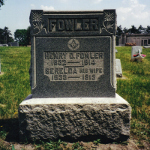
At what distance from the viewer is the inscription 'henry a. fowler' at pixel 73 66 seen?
2.77 metres

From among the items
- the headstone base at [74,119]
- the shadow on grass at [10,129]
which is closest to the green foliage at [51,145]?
the headstone base at [74,119]

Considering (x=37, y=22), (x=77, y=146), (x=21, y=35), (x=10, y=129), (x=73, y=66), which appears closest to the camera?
(x=77, y=146)

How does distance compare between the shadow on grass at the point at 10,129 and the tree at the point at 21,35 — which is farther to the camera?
the tree at the point at 21,35

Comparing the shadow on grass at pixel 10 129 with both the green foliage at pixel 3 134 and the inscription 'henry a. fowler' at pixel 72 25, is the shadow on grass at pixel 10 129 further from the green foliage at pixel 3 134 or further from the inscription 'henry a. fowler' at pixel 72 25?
the inscription 'henry a. fowler' at pixel 72 25

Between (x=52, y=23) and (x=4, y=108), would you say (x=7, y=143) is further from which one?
(x=52, y=23)


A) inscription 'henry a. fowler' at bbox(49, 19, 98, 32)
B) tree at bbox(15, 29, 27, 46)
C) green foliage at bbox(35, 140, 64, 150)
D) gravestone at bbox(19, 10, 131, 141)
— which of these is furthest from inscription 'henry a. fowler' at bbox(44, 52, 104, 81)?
tree at bbox(15, 29, 27, 46)

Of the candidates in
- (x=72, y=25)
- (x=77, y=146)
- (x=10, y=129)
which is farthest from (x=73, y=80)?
(x=10, y=129)

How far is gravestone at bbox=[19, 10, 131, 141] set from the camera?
254 cm

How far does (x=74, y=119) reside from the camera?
2.55 m

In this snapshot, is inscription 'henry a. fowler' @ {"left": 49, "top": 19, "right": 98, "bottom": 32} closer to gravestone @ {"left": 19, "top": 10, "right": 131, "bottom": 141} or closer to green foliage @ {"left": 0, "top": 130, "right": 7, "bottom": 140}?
gravestone @ {"left": 19, "top": 10, "right": 131, "bottom": 141}

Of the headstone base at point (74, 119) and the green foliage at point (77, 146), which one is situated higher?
the headstone base at point (74, 119)

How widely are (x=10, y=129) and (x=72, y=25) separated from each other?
199cm

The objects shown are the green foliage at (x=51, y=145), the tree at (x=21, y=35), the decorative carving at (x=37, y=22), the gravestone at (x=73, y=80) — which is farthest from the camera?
the tree at (x=21, y=35)

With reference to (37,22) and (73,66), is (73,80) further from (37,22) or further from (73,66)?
(37,22)
